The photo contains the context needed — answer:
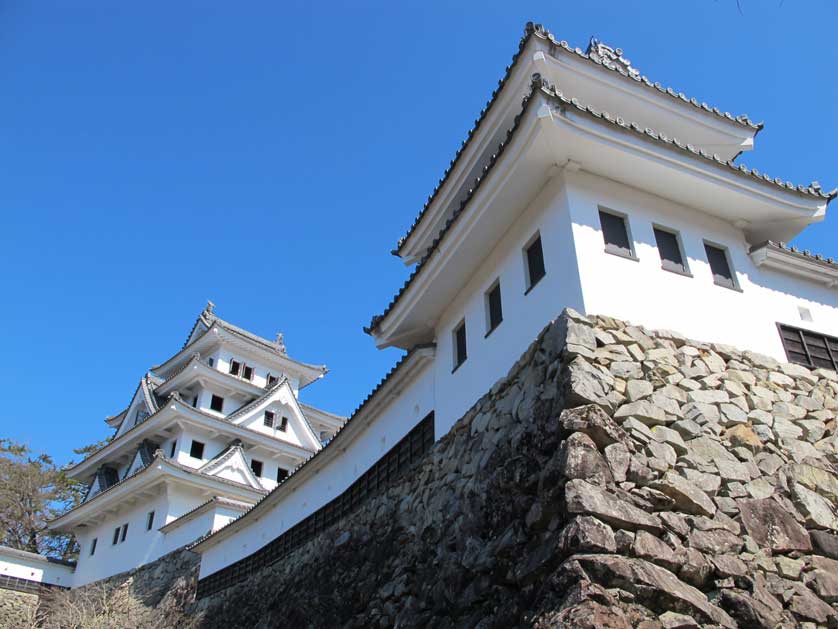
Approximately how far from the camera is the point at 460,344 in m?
9.90

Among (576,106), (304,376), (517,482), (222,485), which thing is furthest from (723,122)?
(304,376)

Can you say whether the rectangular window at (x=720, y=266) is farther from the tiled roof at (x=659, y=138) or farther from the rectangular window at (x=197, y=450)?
the rectangular window at (x=197, y=450)

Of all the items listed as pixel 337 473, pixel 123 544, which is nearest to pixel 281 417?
pixel 123 544

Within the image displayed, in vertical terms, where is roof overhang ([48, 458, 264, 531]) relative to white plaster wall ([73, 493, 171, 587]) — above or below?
above

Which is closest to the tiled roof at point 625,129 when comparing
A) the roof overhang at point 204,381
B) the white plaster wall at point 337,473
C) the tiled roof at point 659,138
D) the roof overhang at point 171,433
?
the tiled roof at point 659,138

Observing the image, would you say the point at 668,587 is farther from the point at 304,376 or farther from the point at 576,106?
the point at 304,376

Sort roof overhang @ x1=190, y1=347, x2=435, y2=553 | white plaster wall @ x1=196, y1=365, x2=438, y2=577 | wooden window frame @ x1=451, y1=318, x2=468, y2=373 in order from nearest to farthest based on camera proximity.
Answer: wooden window frame @ x1=451, y1=318, x2=468, y2=373 < roof overhang @ x1=190, y1=347, x2=435, y2=553 < white plaster wall @ x1=196, y1=365, x2=438, y2=577

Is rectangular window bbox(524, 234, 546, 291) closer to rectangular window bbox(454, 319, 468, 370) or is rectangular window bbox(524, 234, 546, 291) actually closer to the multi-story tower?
rectangular window bbox(454, 319, 468, 370)

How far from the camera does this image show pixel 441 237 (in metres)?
9.28

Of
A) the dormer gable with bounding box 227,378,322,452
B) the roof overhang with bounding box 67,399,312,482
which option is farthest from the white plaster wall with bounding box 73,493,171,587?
the dormer gable with bounding box 227,378,322,452

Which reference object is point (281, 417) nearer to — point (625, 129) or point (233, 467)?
point (233, 467)

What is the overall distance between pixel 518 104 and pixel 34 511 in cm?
3097

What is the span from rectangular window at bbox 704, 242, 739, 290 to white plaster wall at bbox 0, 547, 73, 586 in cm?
2635

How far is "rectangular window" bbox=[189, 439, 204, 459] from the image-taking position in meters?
26.7
